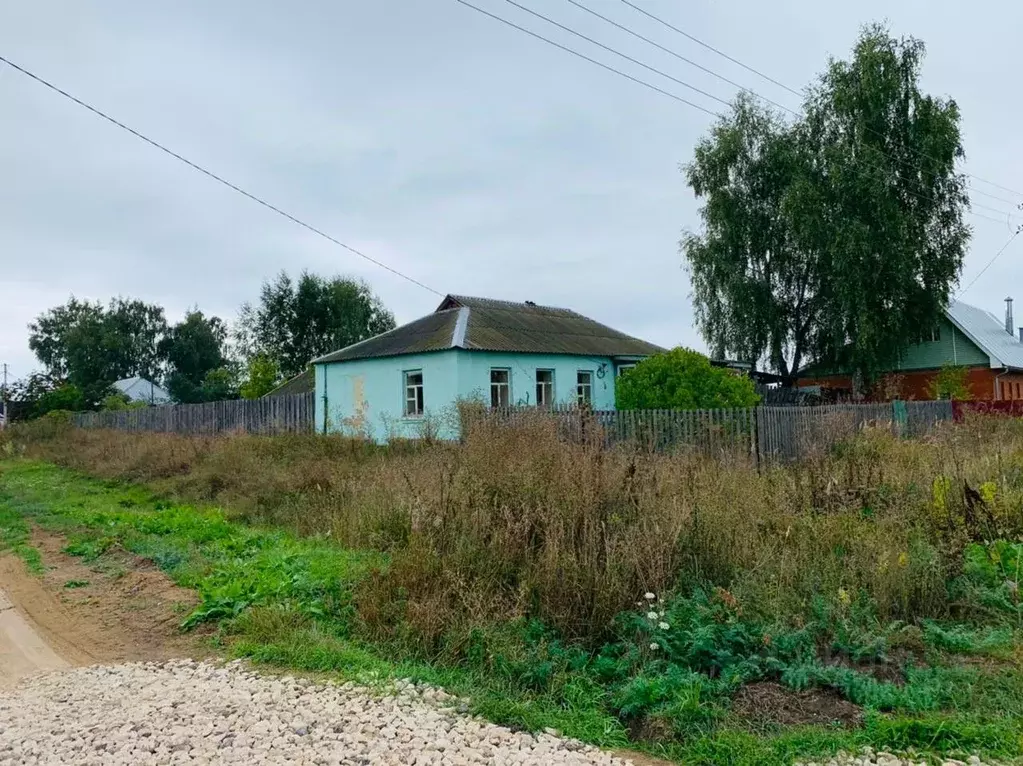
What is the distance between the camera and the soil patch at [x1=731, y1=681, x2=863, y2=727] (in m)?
3.78

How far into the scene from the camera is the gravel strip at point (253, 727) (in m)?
3.50

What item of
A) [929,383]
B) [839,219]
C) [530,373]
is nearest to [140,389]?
[530,373]

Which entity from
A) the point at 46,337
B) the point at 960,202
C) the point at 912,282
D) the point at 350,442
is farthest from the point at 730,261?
the point at 46,337

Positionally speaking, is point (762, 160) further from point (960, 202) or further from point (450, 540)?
point (450, 540)

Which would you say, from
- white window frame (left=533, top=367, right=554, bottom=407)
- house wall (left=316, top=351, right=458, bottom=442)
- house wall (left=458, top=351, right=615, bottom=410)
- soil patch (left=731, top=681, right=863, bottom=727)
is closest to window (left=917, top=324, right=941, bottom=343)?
house wall (left=458, top=351, right=615, bottom=410)

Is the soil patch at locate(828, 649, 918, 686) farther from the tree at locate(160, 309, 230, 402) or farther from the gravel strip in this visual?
the tree at locate(160, 309, 230, 402)

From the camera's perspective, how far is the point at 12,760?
11.9 ft

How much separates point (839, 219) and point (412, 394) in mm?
17570

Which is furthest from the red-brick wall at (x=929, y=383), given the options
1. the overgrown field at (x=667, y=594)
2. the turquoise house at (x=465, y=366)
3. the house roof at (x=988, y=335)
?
the overgrown field at (x=667, y=594)

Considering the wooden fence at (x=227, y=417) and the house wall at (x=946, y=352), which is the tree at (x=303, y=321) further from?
the house wall at (x=946, y=352)

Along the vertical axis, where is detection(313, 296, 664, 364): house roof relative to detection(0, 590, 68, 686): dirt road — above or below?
above

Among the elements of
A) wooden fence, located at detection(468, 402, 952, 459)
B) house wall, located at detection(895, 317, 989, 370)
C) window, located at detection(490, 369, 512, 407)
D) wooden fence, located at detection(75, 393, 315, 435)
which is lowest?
wooden fence, located at detection(468, 402, 952, 459)

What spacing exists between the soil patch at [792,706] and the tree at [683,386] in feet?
38.0

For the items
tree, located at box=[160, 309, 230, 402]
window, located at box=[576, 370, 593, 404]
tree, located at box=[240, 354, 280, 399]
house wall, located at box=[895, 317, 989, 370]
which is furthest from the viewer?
tree, located at box=[160, 309, 230, 402]
